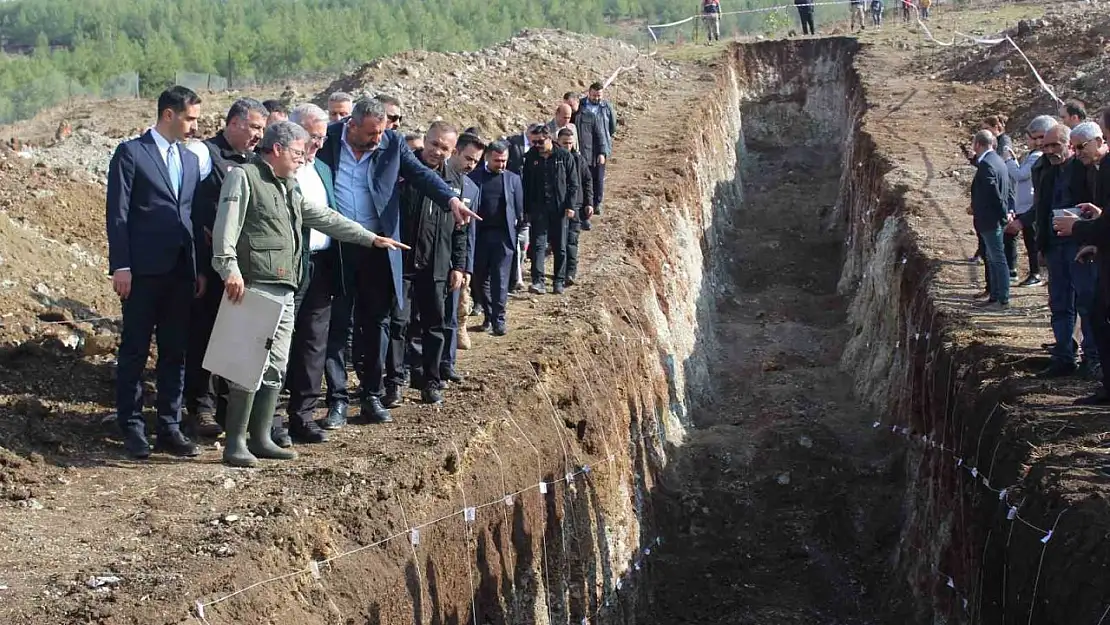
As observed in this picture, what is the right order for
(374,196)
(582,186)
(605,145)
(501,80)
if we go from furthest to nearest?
(501,80), (605,145), (582,186), (374,196)

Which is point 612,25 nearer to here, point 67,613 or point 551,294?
point 551,294

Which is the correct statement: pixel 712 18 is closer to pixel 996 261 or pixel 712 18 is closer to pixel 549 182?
pixel 549 182

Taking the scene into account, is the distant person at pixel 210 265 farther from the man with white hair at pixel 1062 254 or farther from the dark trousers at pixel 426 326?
the man with white hair at pixel 1062 254

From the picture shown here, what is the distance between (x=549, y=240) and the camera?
15.0 meters

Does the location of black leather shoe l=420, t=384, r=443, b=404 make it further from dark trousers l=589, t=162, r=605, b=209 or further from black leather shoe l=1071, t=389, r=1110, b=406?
dark trousers l=589, t=162, r=605, b=209

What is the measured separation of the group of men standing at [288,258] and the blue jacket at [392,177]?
0.01 m

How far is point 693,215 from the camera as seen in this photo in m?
22.4

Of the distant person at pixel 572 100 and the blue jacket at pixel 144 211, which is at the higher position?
the blue jacket at pixel 144 211

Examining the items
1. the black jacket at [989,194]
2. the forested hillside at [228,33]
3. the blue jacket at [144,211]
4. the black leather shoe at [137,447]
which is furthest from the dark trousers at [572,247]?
the forested hillside at [228,33]

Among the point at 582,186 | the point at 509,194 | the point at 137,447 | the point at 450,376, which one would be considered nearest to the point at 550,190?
the point at 582,186

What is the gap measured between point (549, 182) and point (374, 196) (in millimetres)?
5268

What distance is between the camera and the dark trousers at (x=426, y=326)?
10.1 meters

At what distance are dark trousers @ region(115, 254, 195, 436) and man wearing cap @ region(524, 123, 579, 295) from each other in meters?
6.36

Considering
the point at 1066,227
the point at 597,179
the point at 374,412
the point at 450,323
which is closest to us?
the point at 1066,227
